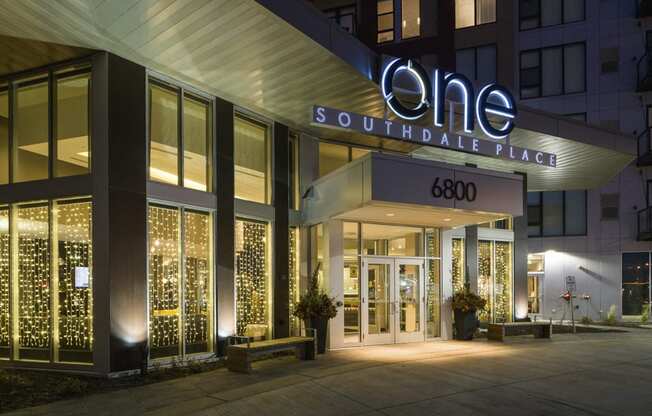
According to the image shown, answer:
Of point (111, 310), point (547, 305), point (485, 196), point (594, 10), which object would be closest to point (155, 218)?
point (111, 310)

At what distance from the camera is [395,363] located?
1188 cm

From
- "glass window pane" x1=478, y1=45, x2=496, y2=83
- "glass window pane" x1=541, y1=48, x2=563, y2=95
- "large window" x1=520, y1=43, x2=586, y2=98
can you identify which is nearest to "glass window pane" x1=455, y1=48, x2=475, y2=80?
"glass window pane" x1=478, y1=45, x2=496, y2=83

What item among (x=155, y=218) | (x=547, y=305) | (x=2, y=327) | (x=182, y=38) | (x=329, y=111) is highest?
(x=182, y=38)

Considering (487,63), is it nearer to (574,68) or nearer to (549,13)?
(549,13)

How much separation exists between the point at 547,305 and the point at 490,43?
13.4 m

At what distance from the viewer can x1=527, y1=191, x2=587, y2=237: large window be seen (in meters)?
28.1

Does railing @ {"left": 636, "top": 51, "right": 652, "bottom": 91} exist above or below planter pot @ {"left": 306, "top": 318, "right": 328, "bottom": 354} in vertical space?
above

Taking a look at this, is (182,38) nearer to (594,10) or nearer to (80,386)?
(80,386)

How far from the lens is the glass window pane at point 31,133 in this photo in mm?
11438

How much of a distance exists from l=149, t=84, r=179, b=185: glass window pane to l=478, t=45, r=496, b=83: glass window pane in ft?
68.2

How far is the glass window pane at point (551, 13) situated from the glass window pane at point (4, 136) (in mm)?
25203

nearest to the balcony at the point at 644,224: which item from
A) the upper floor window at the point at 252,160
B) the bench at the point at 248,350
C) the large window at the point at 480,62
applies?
the large window at the point at 480,62

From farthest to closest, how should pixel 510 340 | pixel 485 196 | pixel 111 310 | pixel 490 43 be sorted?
1. pixel 490 43
2. pixel 510 340
3. pixel 485 196
4. pixel 111 310

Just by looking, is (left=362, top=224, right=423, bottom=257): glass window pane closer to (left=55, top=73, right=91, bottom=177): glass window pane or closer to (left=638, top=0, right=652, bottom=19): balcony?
(left=55, top=73, right=91, bottom=177): glass window pane
